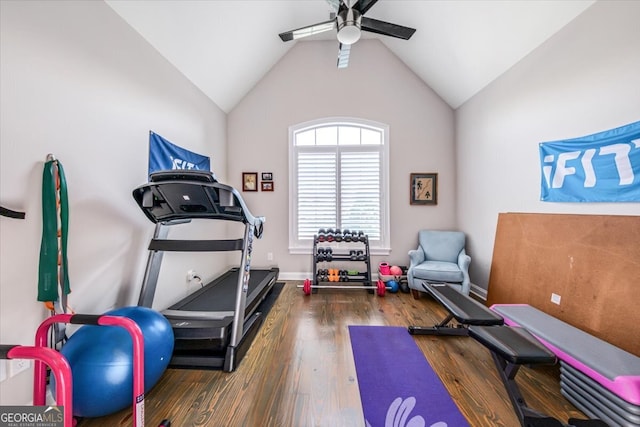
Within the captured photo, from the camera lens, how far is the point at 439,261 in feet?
12.5

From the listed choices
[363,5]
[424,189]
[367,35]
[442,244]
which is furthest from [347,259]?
[367,35]

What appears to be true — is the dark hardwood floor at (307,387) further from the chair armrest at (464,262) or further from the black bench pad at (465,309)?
the chair armrest at (464,262)

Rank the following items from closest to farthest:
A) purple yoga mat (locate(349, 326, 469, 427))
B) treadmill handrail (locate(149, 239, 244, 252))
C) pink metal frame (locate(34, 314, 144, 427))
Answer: pink metal frame (locate(34, 314, 144, 427)), purple yoga mat (locate(349, 326, 469, 427)), treadmill handrail (locate(149, 239, 244, 252))

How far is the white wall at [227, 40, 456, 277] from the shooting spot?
4238mm

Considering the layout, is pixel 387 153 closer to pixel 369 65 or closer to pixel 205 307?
pixel 369 65

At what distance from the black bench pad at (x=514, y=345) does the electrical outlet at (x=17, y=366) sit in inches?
106

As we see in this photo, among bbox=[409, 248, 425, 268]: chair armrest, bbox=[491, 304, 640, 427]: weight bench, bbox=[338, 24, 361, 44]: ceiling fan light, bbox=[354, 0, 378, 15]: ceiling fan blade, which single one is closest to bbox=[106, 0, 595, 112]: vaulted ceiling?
bbox=[354, 0, 378, 15]: ceiling fan blade

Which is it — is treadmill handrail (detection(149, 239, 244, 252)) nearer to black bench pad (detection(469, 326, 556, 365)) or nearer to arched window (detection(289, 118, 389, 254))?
black bench pad (detection(469, 326, 556, 365))

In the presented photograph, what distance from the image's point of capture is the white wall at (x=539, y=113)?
1.92m

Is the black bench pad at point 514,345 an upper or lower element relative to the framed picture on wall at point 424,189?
lower

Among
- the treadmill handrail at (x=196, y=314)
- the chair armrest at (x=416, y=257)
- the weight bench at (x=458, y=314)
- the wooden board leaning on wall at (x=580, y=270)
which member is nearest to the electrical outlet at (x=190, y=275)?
the treadmill handrail at (x=196, y=314)

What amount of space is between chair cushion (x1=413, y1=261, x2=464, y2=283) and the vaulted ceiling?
2559mm

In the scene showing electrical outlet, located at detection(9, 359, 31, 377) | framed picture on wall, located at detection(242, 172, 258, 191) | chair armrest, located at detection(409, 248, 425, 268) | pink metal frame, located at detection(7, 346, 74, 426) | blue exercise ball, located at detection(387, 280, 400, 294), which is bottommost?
blue exercise ball, located at detection(387, 280, 400, 294)

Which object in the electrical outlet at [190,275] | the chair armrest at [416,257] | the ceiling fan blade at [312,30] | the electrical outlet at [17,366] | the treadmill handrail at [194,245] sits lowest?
the electrical outlet at [17,366]
